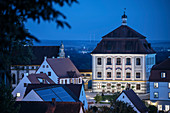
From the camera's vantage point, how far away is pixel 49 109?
3153 cm

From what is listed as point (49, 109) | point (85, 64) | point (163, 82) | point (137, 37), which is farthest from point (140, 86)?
point (85, 64)

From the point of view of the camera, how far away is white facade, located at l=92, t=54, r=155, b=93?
76125mm

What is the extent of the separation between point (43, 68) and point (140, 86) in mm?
15331

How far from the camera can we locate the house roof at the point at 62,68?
71.1 meters

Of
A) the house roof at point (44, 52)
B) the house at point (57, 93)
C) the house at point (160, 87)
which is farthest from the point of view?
the house roof at point (44, 52)

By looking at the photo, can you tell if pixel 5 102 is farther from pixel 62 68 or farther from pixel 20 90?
pixel 62 68

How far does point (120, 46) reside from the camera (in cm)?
7681

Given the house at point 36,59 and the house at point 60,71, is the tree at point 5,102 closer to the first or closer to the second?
the house at point 60,71

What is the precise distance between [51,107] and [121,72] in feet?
154

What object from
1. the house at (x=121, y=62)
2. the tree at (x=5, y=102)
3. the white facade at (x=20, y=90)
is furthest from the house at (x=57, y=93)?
the house at (x=121, y=62)

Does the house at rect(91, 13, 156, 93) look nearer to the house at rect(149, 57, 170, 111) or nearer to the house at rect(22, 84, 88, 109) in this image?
the house at rect(149, 57, 170, 111)

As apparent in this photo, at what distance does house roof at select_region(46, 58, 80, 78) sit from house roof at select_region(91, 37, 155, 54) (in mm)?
4525

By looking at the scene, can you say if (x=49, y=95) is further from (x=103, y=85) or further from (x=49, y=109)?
(x=103, y=85)

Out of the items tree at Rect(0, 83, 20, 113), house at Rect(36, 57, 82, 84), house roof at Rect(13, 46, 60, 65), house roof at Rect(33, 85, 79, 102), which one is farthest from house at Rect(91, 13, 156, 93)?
tree at Rect(0, 83, 20, 113)
